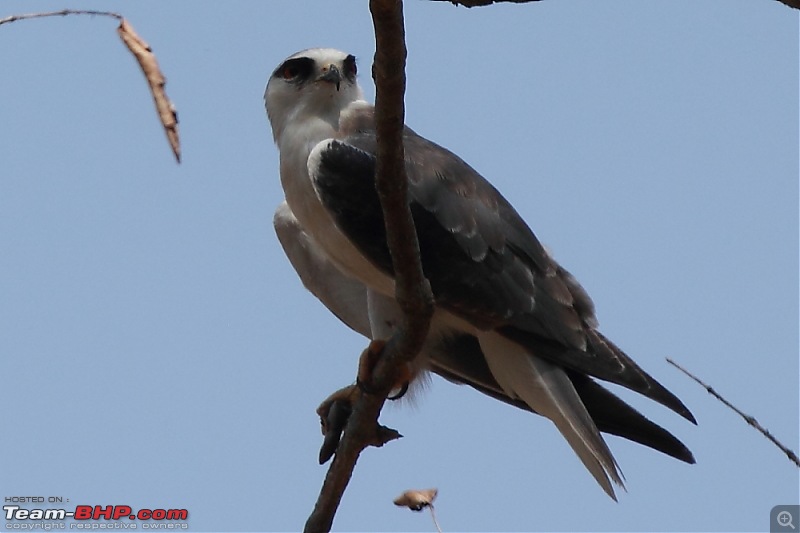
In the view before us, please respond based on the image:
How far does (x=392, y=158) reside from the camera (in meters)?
3.18

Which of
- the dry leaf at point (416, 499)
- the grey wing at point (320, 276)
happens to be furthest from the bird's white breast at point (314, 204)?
the dry leaf at point (416, 499)

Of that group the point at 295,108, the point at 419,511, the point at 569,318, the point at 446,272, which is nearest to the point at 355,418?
the point at 419,511

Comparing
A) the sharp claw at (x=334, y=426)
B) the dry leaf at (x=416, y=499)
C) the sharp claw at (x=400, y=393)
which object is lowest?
the dry leaf at (x=416, y=499)

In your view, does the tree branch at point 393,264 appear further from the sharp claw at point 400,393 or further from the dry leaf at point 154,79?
the sharp claw at point 400,393

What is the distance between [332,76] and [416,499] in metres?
2.14

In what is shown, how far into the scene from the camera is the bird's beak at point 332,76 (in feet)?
16.9

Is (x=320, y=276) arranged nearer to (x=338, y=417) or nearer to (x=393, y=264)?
(x=338, y=417)

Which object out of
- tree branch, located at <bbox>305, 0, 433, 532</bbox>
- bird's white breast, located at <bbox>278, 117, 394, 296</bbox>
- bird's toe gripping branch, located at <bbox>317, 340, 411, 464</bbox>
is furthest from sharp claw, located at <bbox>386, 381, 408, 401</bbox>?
tree branch, located at <bbox>305, 0, 433, 532</bbox>

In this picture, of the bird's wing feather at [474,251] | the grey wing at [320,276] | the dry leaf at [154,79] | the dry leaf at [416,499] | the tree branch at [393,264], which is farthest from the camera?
the grey wing at [320,276]

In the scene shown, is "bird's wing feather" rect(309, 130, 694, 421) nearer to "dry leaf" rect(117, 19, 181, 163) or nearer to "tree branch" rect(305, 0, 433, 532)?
"tree branch" rect(305, 0, 433, 532)

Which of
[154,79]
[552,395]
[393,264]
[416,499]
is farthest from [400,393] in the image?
[154,79]

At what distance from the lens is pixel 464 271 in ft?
15.0

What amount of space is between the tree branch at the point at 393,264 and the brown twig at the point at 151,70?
607 millimetres

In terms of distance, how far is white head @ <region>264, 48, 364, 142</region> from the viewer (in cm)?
517
